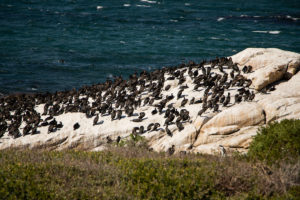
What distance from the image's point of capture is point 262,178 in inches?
433

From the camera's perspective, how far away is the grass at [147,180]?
1002cm

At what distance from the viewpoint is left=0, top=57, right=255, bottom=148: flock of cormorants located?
62.3 ft

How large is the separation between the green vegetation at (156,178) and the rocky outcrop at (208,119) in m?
4.49

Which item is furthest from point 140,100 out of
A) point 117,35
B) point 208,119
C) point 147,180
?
point 117,35

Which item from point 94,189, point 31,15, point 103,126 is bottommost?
point 103,126

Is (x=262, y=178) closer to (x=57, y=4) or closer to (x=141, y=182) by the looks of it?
(x=141, y=182)

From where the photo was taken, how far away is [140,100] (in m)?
21.1

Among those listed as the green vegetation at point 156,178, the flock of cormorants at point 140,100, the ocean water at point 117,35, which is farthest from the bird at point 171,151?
the ocean water at point 117,35

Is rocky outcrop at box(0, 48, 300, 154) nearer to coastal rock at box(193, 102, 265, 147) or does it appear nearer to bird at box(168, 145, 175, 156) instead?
coastal rock at box(193, 102, 265, 147)

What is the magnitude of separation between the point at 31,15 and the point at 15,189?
70232mm

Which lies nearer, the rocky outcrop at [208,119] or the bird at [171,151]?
the bird at [171,151]

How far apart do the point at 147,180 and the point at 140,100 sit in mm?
10700

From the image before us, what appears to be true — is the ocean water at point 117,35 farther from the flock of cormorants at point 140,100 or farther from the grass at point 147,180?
the grass at point 147,180

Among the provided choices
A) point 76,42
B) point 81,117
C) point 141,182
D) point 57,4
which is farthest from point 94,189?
point 57,4
